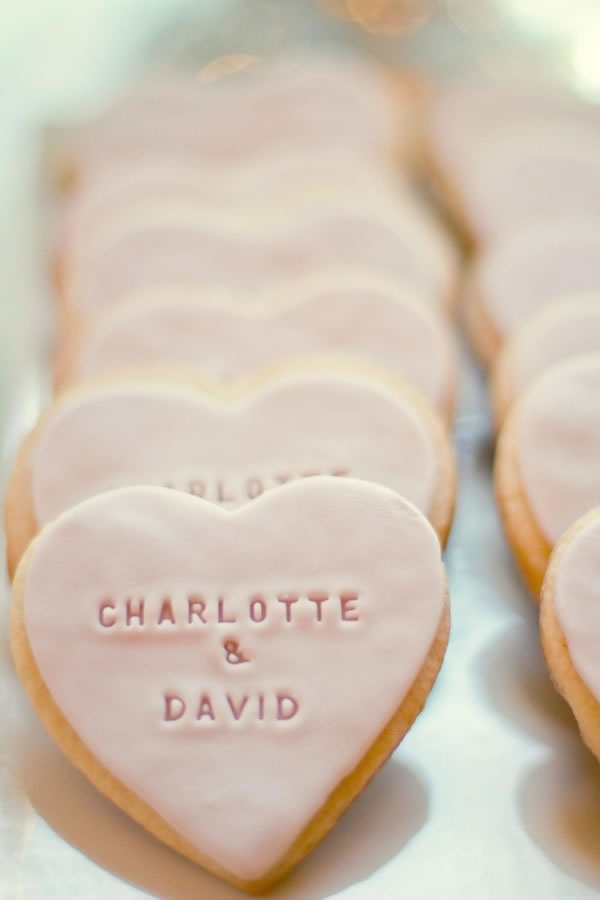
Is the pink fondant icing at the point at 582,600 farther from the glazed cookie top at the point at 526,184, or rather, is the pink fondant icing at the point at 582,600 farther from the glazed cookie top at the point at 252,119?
the glazed cookie top at the point at 252,119

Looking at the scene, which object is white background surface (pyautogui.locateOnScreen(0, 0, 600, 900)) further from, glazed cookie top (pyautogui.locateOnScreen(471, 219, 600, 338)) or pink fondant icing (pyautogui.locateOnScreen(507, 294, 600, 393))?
glazed cookie top (pyautogui.locateOnScreen(471, 219, 600, 338))

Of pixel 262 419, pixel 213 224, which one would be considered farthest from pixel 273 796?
pixel 213 224

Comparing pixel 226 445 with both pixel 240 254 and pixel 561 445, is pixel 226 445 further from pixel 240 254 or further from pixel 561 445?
pixel 240 254

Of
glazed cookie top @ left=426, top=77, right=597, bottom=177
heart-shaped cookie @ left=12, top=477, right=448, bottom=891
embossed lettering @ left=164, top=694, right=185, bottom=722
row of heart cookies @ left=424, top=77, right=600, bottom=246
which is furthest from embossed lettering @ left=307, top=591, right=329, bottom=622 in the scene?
glazed cookie top @ left=426, top=77, right=597, bottom=177

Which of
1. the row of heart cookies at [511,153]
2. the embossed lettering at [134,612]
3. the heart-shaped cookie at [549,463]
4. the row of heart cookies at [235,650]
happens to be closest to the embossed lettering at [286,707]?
the row of heart cookies at [235,650]

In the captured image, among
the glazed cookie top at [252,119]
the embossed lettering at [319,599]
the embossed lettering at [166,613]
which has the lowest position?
the glazed cookie top at [252,119]
